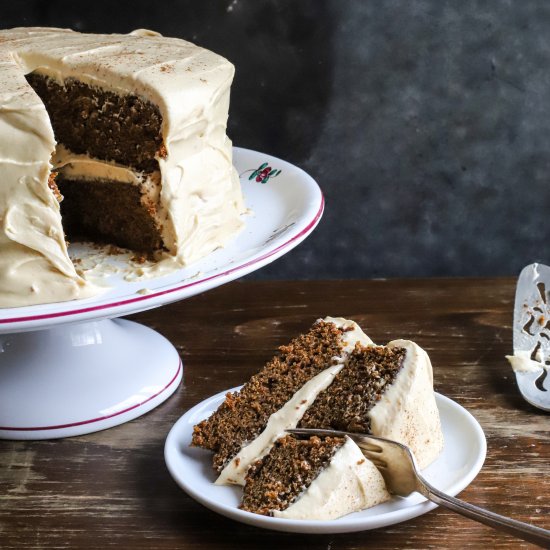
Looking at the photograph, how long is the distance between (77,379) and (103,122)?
0.50 meters

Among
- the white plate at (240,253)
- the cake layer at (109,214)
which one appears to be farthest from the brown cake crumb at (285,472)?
the cake layer at (109,214)

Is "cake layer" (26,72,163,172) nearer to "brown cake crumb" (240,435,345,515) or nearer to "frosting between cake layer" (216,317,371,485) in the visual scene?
"frosting between cake layer" (216,317,371,485)

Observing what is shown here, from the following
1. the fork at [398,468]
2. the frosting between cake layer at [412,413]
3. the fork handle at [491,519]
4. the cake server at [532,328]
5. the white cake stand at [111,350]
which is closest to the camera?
the fork handle at [491,519]

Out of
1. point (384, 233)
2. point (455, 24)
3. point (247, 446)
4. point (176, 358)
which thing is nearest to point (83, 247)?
point (176, 358)

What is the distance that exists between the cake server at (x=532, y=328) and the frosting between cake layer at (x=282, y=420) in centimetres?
36

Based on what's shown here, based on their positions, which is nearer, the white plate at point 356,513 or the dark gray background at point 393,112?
the white plate at point 356,513

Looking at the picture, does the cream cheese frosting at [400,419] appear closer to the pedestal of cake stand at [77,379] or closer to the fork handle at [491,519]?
the fork handle at [491,519]

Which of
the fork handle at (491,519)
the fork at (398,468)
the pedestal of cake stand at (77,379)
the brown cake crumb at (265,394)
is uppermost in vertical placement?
the fork handle at (491,519)

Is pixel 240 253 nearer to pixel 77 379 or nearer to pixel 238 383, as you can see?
pixel 238 383

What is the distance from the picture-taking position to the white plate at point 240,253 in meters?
1.55

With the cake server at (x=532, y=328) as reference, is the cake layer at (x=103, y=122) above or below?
above

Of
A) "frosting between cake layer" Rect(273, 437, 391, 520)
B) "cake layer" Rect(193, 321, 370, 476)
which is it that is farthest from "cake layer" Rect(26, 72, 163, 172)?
"frosting between cake layer" Rect(273, 437, 391, 520)

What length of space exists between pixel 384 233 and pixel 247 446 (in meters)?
1.21

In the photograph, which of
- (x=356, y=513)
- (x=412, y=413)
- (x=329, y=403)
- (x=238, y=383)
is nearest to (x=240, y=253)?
(x=238, y=383)
